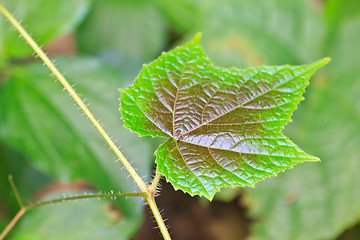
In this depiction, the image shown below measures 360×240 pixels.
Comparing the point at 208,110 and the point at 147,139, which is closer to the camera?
the point at 208,110

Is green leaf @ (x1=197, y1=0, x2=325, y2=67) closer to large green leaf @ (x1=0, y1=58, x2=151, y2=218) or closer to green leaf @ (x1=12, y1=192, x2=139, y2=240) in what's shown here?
large green leaf @ (x1=0, y1=58, x2=151, y2=218)

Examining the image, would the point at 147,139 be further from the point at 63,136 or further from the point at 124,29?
the point at 124,29

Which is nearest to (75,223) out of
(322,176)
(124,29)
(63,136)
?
(63,136)

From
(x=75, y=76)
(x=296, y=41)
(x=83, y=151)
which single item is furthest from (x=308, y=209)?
(x=75, y=76)

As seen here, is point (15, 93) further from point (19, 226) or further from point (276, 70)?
point (276, 70)

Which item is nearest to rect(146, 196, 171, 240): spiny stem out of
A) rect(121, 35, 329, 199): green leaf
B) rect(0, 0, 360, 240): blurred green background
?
rect(121, 35, 329, 199): green leaf

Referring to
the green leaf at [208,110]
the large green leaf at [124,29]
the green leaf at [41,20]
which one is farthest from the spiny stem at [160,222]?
the large green leaf at [124,29]
